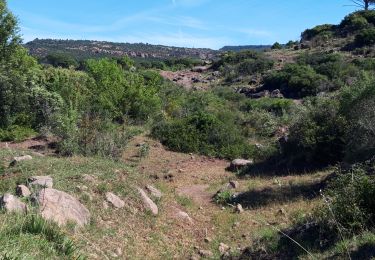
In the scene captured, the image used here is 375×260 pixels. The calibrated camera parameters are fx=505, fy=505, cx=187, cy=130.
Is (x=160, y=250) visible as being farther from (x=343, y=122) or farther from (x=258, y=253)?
(x=343, y=122)

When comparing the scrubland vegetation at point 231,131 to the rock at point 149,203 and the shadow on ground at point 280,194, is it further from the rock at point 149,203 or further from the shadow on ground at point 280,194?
the rock at point 149,203

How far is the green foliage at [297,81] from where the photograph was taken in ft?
95.7

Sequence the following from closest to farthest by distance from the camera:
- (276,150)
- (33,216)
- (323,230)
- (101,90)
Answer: (33,216) → (323,230) → (276,150) → (101,90)

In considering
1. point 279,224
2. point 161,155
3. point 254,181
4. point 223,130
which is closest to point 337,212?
point 279,224

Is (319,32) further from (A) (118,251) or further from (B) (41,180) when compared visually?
(A) (118,251)

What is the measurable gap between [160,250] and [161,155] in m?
8.19

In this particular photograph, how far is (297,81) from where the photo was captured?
29984mm

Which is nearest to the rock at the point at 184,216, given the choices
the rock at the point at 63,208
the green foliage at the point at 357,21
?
the rock at the point at 63,208

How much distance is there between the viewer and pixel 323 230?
6.10 metres

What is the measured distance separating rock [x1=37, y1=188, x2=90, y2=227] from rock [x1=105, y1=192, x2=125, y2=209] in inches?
32.3

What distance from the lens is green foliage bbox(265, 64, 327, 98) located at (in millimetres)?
29172

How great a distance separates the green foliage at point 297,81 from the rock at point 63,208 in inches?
900

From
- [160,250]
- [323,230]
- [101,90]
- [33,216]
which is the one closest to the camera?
[33,216]

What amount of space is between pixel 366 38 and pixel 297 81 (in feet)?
35.4
